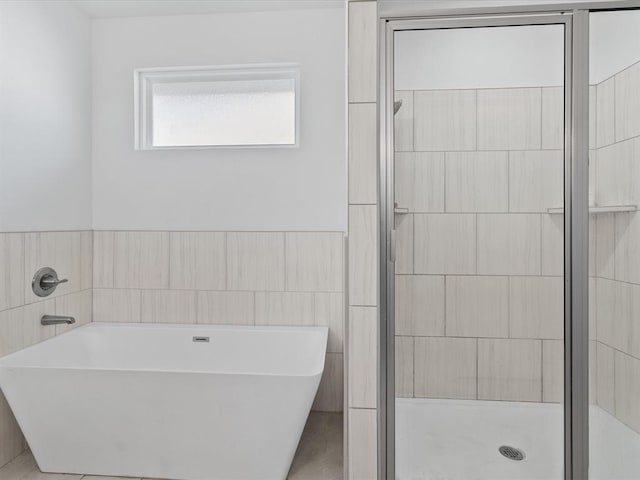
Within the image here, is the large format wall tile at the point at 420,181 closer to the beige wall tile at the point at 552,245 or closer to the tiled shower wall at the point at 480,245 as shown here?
the tiled shower wall at the point at 480,245

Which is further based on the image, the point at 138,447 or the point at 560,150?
the point at 138,447

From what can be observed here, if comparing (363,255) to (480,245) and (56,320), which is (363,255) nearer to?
(480,245)

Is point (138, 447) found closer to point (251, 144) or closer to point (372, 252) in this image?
point (372, 252)

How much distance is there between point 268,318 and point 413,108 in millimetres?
1570

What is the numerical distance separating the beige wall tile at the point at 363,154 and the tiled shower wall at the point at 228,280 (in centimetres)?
94

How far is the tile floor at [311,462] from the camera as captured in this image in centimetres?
205

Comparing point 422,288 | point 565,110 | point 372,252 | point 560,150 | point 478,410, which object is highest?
point 565,110

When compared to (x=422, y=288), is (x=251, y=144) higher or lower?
higher

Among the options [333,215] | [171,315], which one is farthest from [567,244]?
[171,315]

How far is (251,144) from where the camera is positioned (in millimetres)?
2822

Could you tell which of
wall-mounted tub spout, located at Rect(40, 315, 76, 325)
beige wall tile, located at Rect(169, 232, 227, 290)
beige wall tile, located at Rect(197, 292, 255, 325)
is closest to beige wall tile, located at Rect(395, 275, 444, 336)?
beige wall tile, located at Rect(197, 292, 255, 325)

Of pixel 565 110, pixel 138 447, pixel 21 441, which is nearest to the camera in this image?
pixel 565 110

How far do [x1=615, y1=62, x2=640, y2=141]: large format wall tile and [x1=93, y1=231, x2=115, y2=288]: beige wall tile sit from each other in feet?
9.07

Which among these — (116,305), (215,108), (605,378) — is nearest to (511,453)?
(605,378)
